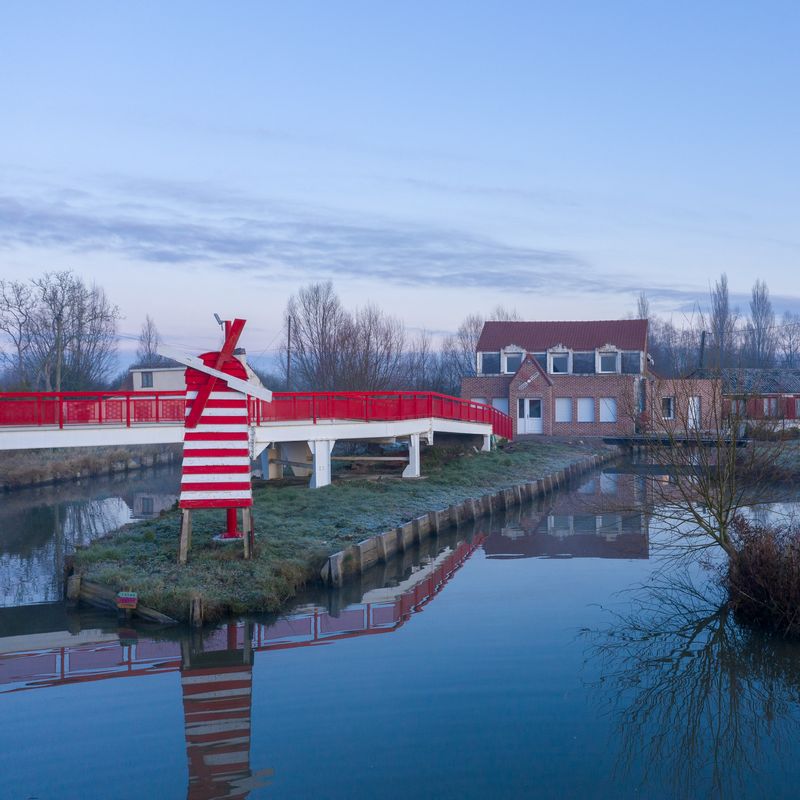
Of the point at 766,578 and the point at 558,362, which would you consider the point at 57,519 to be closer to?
the point at 766,578

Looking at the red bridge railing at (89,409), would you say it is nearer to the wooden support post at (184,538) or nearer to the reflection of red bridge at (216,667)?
the wooden support post at (184,538)

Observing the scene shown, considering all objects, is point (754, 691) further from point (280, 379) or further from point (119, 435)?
point (280, 379)

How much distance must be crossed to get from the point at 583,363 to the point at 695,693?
131 ft

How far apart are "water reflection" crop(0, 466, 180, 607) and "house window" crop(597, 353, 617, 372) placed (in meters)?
23.5

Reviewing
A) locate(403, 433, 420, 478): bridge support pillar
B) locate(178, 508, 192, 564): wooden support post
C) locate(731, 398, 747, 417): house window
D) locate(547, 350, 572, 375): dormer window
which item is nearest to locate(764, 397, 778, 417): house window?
locate(731, 398, 747, 417): house window

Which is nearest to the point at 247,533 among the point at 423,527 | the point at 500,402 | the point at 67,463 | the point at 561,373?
the point at 423,527

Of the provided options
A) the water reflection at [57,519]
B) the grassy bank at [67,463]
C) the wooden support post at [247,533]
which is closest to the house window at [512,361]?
the grassy bank at [67,463]

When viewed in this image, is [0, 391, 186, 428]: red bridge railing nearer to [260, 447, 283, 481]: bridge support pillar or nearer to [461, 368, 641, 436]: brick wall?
[260, 447, 283, 481]: bridge support pillar

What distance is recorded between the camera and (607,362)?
48.8 metres

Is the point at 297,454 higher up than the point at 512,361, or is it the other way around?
the point at 512,361

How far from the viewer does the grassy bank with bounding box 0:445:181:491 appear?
31.3 m

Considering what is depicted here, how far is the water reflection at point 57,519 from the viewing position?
49.9 feet

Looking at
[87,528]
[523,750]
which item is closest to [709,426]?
[523,750]

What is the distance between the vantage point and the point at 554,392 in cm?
4778
